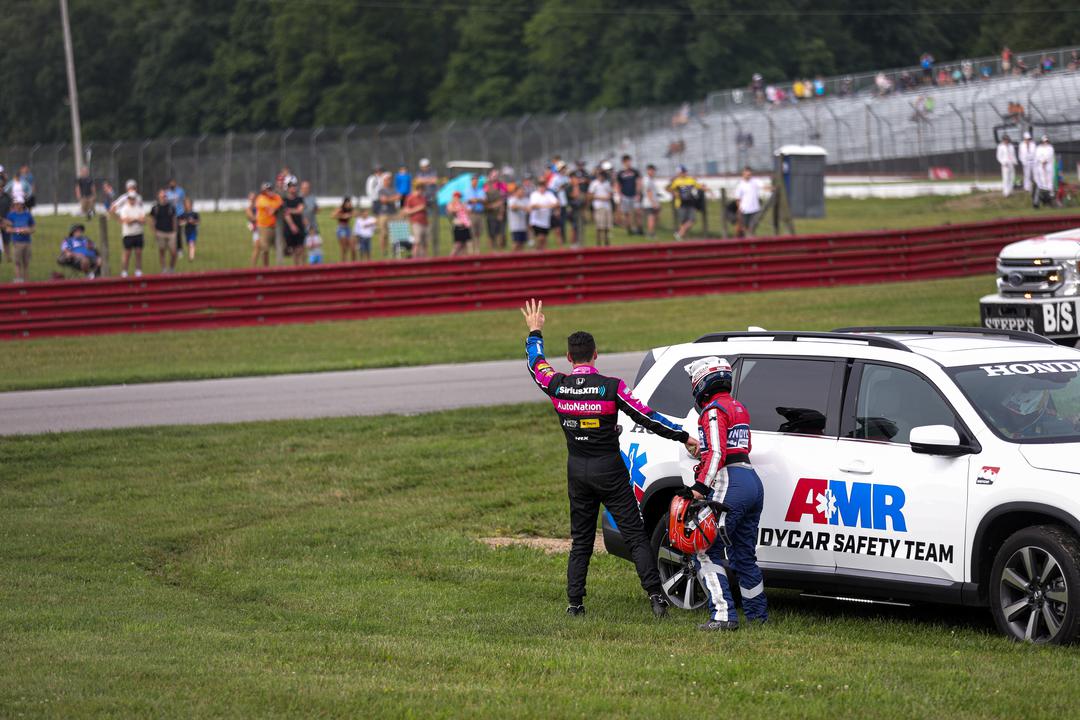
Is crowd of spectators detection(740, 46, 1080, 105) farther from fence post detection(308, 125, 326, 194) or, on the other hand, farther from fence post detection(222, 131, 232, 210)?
fence post detection(222, 131, 232, 210)

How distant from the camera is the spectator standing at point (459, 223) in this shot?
29672 mm

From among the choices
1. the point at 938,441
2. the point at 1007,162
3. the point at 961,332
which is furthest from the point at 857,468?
the point at 1007,162

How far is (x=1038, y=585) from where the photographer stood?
799cm

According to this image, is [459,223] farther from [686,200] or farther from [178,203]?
[686,200]

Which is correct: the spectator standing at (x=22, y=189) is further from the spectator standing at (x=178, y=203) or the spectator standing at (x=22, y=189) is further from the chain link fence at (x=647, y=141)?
the chain link fence at (x=647, y=141)

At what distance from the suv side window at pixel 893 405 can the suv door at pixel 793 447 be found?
15 centimetres

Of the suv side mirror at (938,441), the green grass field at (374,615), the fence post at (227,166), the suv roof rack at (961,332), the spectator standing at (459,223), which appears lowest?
the green grass field at (374,615)

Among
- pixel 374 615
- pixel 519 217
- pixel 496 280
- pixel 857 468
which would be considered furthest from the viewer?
pixel 519 217

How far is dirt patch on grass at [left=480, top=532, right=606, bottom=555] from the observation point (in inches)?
472

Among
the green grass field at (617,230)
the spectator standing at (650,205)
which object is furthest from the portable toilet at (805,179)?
the spectator standing at (650,205)

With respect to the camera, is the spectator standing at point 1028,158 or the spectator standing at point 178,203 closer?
the spectator standing at point 178,203

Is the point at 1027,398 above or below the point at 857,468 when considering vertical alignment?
above

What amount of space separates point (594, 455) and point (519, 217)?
79.4ft

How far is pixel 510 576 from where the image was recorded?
10.9 metres
